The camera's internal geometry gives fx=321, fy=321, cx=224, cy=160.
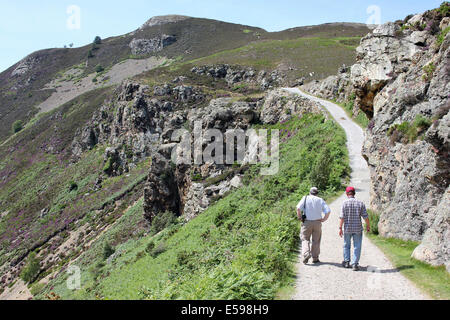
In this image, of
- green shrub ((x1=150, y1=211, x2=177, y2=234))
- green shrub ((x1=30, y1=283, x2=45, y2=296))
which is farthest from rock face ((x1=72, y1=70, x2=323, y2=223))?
green shrub ((x1=30, y1=283, x2=45, y2=296))

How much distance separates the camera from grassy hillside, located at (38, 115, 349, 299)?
24.4 ft

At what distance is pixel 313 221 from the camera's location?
8.78 m

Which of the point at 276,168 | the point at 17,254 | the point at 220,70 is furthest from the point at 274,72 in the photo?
the point at 17,254

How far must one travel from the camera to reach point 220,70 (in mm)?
89438

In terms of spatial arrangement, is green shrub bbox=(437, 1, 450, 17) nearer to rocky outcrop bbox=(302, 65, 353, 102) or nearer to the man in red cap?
the man in red cap

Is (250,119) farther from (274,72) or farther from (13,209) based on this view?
(13,209)

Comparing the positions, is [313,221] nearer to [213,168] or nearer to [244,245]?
[244,245]

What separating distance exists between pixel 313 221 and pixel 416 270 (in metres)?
2.59

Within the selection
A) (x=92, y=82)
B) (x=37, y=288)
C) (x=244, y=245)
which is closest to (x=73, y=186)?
(x=37, y=288)

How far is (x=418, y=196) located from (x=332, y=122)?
21341mm

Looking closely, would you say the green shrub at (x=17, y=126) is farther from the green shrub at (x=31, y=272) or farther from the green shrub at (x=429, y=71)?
the green shrub at (x=429, y=71)
